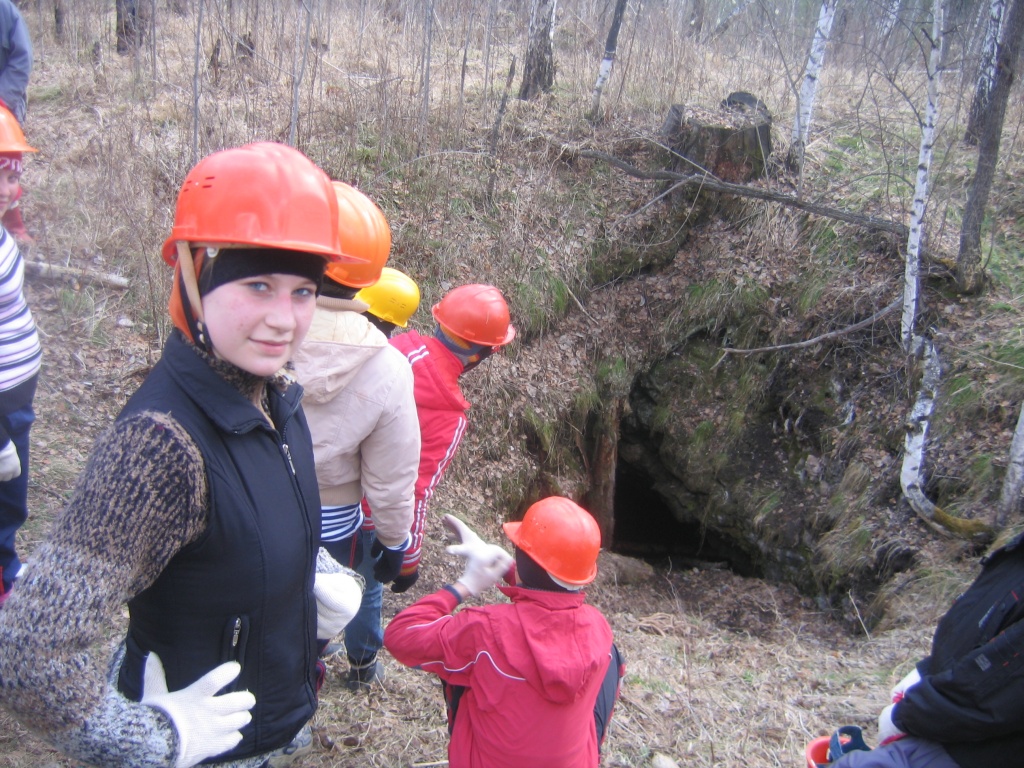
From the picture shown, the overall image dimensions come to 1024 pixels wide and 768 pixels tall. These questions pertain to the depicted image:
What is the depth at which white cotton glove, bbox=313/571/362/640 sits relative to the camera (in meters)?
1.65

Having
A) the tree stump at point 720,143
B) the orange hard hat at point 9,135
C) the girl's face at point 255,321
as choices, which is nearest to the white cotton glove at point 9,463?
the orange hard hat at point 9,135

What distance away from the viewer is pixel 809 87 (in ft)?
23.1

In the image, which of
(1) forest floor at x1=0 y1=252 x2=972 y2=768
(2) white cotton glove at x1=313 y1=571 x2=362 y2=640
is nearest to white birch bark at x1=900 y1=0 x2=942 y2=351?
(1) forest floor at x1=0 y1=252 x2=972 y2=768

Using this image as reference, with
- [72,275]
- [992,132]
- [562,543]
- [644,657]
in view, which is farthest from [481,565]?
[992,132]

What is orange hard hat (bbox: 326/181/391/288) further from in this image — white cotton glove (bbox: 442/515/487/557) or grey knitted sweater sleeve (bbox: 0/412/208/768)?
grey knitted sweater sleeve (bbox: 0/412/208/768)

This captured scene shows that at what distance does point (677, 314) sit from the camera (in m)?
6.78

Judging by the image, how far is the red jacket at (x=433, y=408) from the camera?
9.67 feet

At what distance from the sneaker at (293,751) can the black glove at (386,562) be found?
566 millimetres

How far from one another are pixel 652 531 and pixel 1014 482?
3.60 m

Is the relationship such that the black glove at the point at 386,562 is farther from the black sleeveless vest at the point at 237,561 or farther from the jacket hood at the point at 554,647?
the black sleeveless vest at the point at 237,561

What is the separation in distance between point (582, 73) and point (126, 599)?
27.9 ft

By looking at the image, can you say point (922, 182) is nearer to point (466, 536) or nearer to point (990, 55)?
point (990, 55)

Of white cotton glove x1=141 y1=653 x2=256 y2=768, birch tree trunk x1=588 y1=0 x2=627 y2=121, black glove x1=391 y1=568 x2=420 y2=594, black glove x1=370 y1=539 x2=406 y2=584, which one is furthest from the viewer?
birch tree trunk x1=588 y1=0 x2=627 y2=121

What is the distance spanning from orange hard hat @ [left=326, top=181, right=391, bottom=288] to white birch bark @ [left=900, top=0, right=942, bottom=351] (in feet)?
12.2
